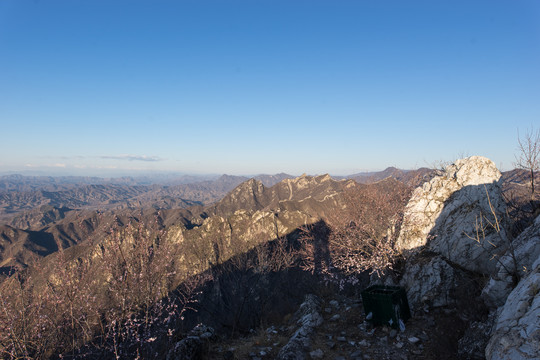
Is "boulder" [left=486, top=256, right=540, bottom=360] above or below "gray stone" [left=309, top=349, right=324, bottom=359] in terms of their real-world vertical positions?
above

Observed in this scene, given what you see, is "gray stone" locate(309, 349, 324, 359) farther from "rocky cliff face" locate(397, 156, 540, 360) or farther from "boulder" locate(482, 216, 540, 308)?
"boulder" locate(482, 216, 540, 308)

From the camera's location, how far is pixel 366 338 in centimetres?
1140

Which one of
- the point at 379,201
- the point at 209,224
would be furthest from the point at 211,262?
the point at 379,201

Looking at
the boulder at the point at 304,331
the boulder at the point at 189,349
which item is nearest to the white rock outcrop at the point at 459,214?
the boulder at the point at 304,331

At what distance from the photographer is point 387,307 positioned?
11625 mm

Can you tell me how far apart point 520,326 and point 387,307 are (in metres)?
5.53

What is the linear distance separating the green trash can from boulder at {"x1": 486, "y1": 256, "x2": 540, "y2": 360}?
4.15 meters

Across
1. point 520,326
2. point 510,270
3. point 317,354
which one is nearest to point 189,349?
point 317,354

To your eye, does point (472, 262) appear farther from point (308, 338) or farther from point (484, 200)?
point (308, 338)

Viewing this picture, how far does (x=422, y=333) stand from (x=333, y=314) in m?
5.27

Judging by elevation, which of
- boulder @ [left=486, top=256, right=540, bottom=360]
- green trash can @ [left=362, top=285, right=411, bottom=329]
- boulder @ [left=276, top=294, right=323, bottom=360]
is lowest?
boulder @ [left=276, top=294, right=323, bottom=360]

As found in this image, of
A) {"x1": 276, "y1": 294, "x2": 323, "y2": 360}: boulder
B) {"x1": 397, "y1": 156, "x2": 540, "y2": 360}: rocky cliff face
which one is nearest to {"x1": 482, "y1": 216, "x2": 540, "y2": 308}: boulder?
{"x1": 397, "y1": 156, "x2": 540, "y2": 360}: rocky cliff face

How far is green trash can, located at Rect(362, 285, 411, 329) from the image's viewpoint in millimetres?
11453

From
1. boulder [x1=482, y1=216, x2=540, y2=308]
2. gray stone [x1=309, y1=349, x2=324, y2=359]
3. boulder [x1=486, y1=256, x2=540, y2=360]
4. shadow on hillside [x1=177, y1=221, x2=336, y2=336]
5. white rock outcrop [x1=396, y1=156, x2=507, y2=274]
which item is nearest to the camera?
boulder [x1=486, y1=256, x2=540, y2=360]
